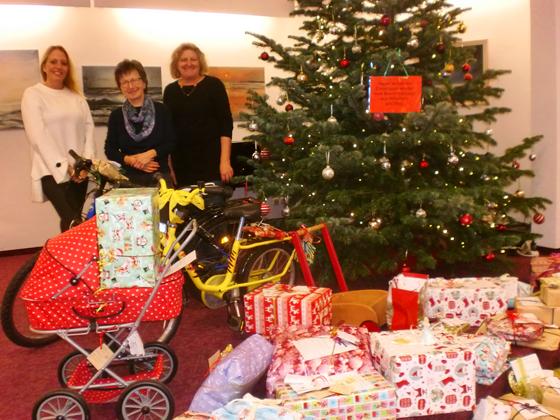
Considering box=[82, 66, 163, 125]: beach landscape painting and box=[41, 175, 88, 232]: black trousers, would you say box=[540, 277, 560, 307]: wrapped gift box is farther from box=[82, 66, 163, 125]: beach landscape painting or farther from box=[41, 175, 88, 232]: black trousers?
box=[82, 66, 163, 125]: beach landscape painting

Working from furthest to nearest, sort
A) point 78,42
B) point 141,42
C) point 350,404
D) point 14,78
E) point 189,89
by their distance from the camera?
1. point 141,42
2. point 78,42
3. point 14,78
4. point 189,89
5. point 350,404

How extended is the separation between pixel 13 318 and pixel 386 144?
2405 millimetres

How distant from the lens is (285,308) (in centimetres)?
291

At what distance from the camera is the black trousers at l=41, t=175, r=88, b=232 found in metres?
3.49

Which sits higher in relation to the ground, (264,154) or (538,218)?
(264,154)

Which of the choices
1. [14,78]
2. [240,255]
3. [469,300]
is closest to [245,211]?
[240,255]

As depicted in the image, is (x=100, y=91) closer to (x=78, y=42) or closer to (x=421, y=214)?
(x=78, y=42)

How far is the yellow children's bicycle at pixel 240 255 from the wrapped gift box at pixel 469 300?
56cm

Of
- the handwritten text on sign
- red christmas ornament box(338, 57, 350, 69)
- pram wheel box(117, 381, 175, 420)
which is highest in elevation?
red christmas ornament box(338, 57, 350, 69)

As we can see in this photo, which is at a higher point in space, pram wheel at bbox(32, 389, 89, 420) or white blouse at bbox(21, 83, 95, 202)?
white blouse at bbox(21, 83, 95, 202)

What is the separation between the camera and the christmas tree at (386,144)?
139 inches

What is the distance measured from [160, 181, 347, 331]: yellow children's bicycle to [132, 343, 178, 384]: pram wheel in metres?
0.57

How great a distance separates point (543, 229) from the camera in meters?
4.75

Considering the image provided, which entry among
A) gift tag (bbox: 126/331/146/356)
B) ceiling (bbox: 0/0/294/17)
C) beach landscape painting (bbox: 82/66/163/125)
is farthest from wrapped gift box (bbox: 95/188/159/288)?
beach landscape painting (bbox: 82/66/163/125)
